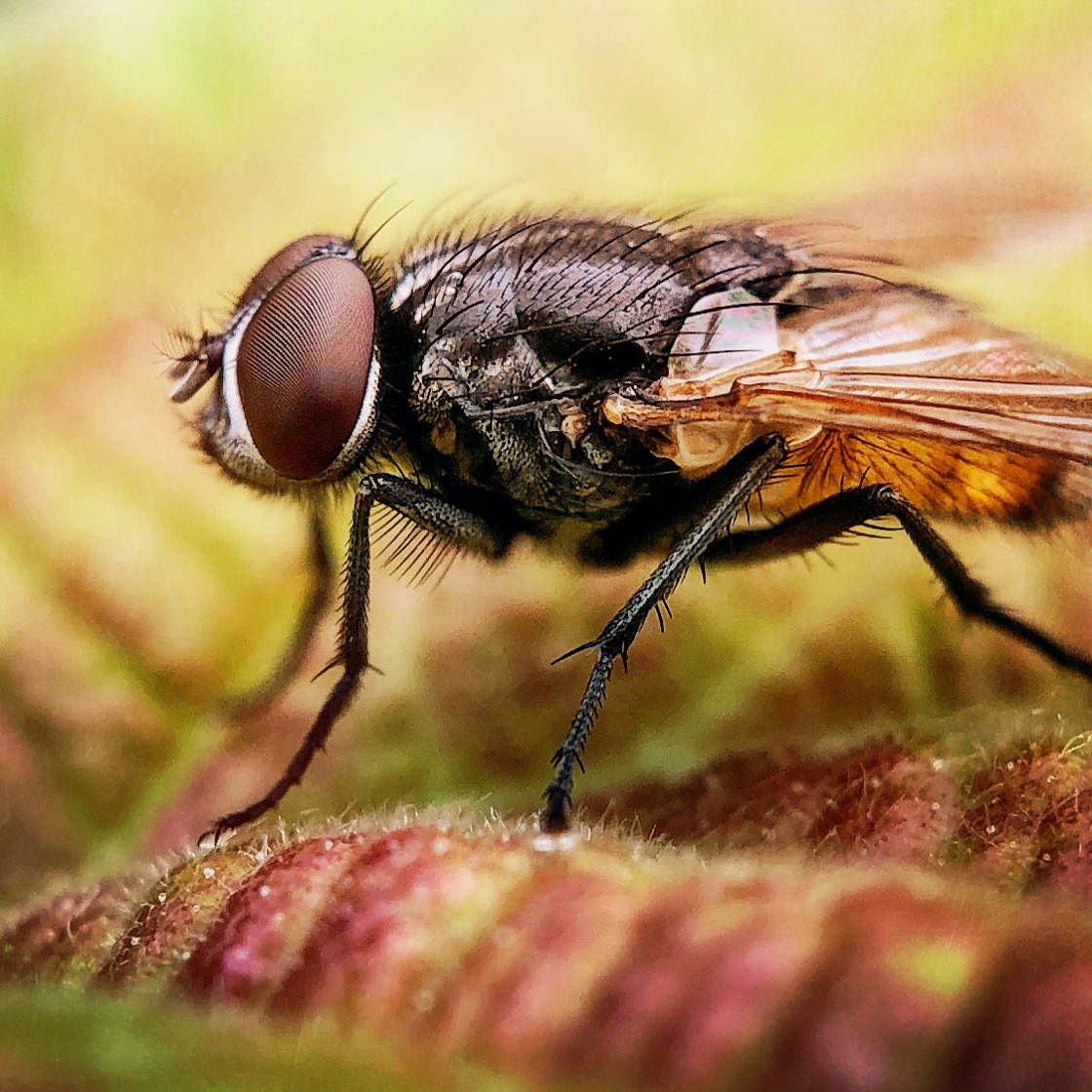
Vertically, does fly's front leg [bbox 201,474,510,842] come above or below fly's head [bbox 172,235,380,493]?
below

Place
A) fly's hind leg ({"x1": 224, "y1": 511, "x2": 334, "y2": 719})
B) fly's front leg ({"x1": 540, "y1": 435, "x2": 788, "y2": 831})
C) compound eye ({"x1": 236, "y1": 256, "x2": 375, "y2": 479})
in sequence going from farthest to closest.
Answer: fly's hind leg ({"x1": 224, "y1": 511, "x2": 334, "y2": 719}), compound eye ({"x1": 236, "y1": 256, "x2": 375, "y2": 479}), fly's front leg ({"x1": 540, "y1": 435, "x2": 788, "y2": 831})

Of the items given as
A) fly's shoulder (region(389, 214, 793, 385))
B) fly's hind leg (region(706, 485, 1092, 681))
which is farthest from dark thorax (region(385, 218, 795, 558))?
fly's hind leg (region(706, 485, 1092, 681))

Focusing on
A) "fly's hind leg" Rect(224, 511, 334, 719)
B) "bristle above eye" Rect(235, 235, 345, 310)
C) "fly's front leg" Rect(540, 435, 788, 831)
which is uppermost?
"bristle above eye" Rect(235, 235, 345, 310)

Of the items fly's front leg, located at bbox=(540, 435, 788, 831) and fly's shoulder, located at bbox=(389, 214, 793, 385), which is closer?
fly's front leg, located at bbox=(540, 435, 788, 831)

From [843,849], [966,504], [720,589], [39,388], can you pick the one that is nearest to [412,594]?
[720,589]

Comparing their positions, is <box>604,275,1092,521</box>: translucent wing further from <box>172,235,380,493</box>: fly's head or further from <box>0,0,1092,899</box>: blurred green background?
<box>172,235,380,493</box>: fly's head

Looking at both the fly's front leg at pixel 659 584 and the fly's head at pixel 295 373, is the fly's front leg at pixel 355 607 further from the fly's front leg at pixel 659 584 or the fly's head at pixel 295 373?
the fly's front leg at pixel 659 584
